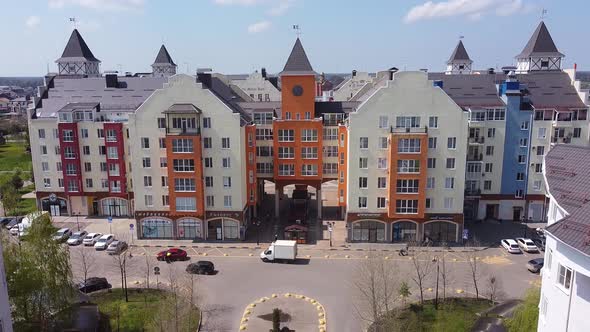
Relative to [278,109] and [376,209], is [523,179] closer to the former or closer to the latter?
[376,209]

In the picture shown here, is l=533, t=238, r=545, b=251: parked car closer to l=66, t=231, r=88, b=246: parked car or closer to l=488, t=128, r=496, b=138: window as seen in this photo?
l=488, t=128, r=496, b=138: window

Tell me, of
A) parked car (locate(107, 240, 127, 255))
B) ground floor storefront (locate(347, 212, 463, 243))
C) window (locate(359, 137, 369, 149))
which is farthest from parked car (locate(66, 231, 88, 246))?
window (locate(359, 137, 369, 149))

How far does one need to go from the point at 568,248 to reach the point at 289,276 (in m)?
30.0

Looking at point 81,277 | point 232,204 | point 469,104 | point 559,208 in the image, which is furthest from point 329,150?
point 559,208

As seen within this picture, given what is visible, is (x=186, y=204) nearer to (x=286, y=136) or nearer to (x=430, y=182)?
(x=286, y=136)

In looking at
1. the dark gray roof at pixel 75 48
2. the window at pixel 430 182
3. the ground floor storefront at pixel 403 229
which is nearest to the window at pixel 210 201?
the ground floor storefront at pixel 403 229

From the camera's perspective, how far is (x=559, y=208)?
22.1 metres

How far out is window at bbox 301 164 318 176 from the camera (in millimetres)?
59109

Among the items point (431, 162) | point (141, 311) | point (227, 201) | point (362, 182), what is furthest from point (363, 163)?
point (141, 311)

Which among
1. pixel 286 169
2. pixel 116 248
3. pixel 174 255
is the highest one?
pixel 286 169

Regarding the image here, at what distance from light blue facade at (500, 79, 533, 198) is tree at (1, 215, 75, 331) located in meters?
51.8

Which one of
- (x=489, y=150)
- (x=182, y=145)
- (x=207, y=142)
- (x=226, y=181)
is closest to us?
(x=182, y=145)

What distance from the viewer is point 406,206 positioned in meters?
53.2

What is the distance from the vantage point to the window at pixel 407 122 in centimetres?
5200
